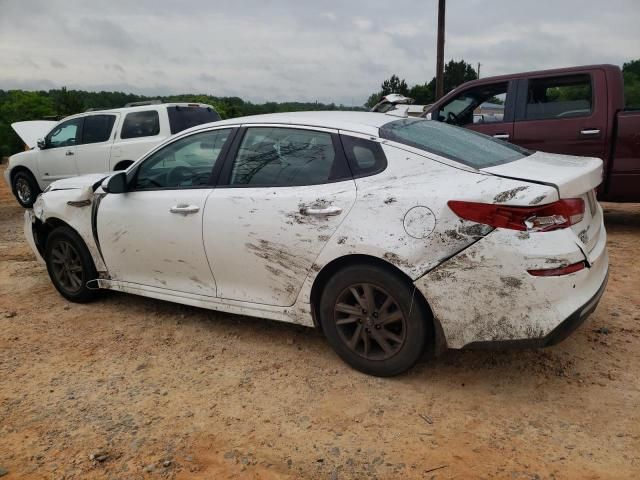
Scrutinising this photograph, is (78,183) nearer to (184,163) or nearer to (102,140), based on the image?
(184,163)

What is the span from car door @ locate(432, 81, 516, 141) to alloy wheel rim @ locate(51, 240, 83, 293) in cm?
495

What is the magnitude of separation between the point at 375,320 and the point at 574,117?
4731 mm

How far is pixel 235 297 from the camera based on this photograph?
3627 millimetres

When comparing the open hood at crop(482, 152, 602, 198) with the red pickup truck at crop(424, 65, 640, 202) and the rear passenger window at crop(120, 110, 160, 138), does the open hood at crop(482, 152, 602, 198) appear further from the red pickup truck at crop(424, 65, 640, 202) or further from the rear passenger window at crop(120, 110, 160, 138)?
the rear passenger window at crop(120, 110, 160, 138)

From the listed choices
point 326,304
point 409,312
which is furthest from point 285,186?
point 409,312

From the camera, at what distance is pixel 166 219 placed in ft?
12.5

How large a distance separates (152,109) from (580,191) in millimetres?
7443

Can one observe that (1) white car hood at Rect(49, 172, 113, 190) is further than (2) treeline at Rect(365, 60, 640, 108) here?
No

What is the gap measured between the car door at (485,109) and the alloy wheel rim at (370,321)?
4492 millimetres

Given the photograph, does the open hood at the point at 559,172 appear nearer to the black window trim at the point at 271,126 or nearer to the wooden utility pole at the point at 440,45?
the black window trim at the point at 271,126

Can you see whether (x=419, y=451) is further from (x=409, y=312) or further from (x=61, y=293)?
(x=61, y=293)

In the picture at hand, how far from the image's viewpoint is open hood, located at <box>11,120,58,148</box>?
A: 11.4 m

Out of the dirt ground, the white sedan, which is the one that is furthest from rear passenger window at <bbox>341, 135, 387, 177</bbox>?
the dirt ground

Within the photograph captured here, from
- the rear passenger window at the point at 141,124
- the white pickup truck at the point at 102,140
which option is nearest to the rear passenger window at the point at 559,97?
the white pickup truck at the point at 102,140
